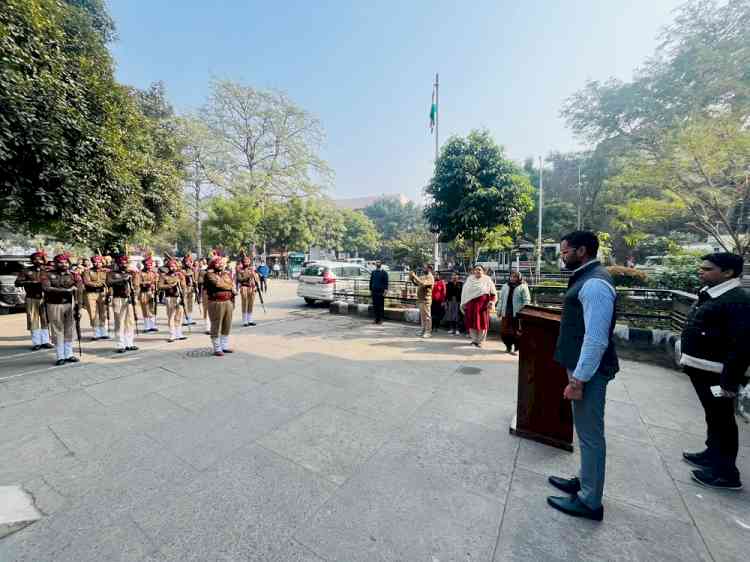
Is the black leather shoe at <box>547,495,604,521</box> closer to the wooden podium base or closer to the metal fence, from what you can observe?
the wooden podium base

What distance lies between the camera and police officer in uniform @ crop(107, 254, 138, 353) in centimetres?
615

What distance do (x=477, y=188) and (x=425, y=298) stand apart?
3638 mm

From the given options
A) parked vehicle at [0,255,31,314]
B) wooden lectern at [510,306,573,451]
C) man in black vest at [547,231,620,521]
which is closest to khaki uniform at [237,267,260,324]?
wooden lectern at [510,306,573,451]

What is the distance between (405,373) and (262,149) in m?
29.9

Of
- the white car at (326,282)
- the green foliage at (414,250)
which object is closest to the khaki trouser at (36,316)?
the white car at (326,282)

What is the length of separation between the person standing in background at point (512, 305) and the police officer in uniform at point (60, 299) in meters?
7.67

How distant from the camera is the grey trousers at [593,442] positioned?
86.0 inches

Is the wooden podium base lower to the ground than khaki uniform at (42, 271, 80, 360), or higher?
lower

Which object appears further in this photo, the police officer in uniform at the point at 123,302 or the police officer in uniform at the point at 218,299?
the police officer in uniform at the point at 123,302

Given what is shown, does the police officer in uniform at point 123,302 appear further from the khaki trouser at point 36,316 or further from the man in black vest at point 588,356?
the man in black vest at point 588,356

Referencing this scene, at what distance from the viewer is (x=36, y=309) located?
6.53 meters

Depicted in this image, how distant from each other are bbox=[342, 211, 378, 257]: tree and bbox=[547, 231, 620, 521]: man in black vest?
1685 inches

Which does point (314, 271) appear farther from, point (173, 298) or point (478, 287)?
point (478, 287)

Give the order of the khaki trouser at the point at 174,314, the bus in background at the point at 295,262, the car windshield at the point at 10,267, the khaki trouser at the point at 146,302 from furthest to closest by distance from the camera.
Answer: the bus in background at the point at 295,262 < the car windshield at the point at 10,267 < the khaki trouser at the point at 146,302 < the khaki trouser at the point at 174,314
